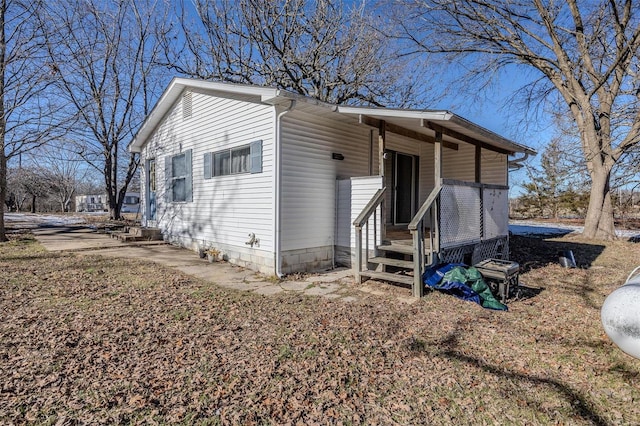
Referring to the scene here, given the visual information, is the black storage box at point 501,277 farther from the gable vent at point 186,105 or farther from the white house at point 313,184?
the gable vent at point 186,105

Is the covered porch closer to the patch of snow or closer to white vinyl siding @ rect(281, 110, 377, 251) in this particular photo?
white vinyl siding @ rect(281, 110, 377, 251)

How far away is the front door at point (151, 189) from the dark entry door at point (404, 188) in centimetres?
721

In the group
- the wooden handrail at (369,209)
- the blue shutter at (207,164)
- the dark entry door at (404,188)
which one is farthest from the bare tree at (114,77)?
the wooden handrail at (369,209)

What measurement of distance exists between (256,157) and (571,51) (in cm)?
1203

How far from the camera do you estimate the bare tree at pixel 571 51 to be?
36.3 feet

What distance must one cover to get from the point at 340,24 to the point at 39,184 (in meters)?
33.8

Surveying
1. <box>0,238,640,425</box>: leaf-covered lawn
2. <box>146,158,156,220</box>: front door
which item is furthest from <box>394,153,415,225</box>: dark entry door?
<box>146,158,156,220</box>: front door

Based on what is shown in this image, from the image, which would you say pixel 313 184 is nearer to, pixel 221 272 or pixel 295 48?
pixel 221 272

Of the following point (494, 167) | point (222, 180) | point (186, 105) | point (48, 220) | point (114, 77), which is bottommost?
point (48, 220)

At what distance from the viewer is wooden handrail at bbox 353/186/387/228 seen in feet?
19.1

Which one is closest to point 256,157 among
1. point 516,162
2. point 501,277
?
point 501,277

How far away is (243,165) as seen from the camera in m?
7.37

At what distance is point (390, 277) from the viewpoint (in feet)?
18.2

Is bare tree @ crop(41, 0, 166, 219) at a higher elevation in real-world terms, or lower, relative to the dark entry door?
higher
